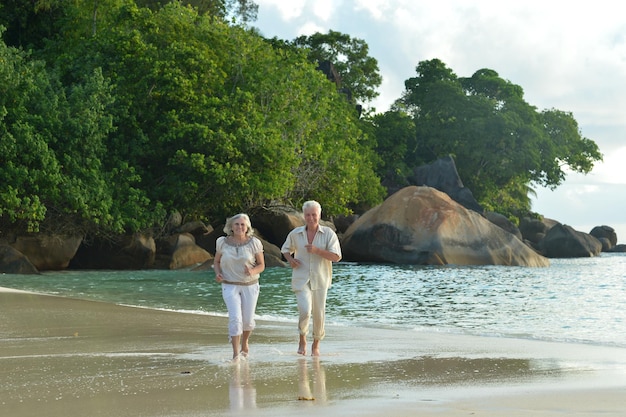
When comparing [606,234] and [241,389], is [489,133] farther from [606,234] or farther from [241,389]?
[241,389]

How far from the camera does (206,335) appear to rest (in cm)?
1017

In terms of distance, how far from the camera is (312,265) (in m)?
8.36

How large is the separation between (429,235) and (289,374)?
2447 centimetres

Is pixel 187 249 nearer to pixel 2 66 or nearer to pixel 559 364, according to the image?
pixel 2 66

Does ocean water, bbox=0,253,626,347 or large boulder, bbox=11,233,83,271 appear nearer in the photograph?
ocean water, bbox=0,253,626,347

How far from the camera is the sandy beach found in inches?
222

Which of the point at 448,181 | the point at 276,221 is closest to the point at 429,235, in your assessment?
the point at 276,221

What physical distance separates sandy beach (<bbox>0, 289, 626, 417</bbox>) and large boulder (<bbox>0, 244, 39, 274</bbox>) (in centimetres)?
1356

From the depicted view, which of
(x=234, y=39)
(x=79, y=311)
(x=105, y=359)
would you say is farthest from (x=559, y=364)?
(x=234, y=39)

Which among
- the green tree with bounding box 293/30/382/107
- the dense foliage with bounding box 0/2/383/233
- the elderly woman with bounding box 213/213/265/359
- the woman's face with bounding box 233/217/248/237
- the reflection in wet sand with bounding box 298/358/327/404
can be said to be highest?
the green tree with bounding box 293/30/382/107

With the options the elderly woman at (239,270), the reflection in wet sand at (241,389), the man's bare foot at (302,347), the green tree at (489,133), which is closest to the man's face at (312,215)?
the elderly woman at (239,270)

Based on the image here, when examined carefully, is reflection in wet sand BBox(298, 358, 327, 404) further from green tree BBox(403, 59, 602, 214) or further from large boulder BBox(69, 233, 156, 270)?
green tree BBox(403, 59, 602, 214)

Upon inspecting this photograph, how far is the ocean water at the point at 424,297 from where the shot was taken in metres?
13.3

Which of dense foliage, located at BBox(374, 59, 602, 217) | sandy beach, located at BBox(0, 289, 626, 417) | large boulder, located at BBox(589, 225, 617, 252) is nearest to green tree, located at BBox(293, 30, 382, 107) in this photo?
dense foliage, located at BBox(374, 59, 602, 217)
